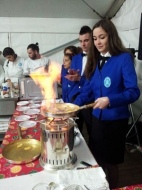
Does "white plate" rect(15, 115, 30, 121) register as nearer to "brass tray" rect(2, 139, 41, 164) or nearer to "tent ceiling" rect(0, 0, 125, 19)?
"brass tray" rect(2, 139, 41, 164)

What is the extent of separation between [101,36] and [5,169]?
0.98 m

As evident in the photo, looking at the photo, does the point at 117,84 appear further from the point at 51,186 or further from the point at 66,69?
the point at 66,69

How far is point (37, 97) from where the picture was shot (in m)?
2.48

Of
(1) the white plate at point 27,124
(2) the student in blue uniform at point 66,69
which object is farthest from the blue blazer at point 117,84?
(2) the student in blue uniform at point 66,69

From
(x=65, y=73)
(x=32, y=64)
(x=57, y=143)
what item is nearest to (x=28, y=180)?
(x=57, y=143)

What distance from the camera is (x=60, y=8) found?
12.2ft

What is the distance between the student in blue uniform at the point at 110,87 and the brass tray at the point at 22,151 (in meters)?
0.47

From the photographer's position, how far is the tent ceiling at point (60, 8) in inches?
136

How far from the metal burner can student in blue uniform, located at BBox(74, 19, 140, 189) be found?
1.19ft

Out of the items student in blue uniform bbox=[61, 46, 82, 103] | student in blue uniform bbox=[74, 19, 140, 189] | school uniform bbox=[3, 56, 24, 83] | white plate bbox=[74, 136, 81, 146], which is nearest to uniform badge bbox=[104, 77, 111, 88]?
student in blue uniform bbox=[74, 19, 140, 189]

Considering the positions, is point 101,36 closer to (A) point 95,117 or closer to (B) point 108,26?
(B) point 108,26

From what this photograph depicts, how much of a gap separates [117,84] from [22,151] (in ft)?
2.39

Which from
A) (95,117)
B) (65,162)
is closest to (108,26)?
(95,117)

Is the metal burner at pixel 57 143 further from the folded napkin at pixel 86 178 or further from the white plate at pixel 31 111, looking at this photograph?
the white plate at pixel 31 111
